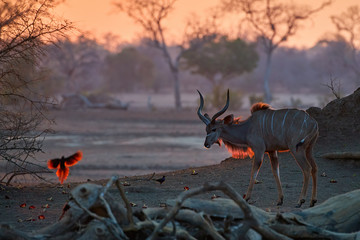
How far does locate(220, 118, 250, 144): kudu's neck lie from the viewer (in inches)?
312

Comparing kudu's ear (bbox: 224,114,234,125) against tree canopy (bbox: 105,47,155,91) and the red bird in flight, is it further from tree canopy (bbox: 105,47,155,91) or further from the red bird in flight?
tree canopy (bbox: 105,47,155,91)

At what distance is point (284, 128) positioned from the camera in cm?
744

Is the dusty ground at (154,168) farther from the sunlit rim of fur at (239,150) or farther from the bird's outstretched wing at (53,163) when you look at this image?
the bird's outstretched wing at (53,163)

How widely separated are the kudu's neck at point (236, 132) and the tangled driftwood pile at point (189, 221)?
2731 millimetres

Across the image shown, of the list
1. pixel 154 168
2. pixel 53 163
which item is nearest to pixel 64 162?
pixel 53 163

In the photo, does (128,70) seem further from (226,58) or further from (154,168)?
(154,168)

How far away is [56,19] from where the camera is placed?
909 centimetres

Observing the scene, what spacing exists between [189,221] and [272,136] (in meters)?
3.20

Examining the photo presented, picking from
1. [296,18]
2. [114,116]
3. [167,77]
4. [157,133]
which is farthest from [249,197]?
[167,77]

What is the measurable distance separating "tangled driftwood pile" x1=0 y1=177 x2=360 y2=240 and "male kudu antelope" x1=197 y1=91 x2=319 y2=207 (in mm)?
2126

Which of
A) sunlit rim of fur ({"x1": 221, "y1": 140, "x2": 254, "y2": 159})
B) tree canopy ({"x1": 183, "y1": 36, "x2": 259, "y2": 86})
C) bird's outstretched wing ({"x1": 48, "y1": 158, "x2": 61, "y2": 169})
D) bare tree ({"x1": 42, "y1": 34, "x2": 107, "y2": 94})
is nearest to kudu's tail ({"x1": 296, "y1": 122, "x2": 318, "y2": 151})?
sunlit rim of fur ({"x1": 221, "y1": 140, "x2": 254, "y2": 159})

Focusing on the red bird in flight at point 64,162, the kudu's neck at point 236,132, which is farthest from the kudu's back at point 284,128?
the red bird in flight at point 64,162

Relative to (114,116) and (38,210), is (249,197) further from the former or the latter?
(114,116)

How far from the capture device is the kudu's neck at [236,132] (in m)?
7.93
